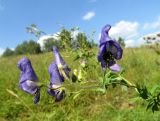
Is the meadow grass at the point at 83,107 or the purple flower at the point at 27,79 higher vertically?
the purple flower at the point at 27,79

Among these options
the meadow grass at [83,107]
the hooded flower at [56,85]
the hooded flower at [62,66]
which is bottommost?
the meadow grass at [83,107]

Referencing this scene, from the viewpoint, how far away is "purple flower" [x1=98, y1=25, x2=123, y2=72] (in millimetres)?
1283

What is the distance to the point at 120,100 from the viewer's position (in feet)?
17.0

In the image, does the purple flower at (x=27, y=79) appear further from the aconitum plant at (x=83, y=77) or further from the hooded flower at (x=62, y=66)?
the hooded flower at (x=62, y=66)

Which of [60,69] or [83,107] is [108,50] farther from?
[83,107]

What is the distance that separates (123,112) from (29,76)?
312cm

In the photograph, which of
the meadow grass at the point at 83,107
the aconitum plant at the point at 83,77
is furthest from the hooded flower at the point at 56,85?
the meadow grass at the point at 83,107

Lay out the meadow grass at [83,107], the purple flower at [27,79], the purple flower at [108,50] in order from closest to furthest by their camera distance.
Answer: the purple flower at [108,50], the purple flower at [27,79], the meadow grass at [83,107]

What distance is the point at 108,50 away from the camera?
1295 millimetres

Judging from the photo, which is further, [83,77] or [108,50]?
[83,77]

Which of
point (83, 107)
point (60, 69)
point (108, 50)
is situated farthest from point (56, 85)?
point (83, 107)

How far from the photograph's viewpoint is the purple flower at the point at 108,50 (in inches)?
50.5

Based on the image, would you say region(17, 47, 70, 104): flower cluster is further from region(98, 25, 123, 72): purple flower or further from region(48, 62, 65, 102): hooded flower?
region(98, 25, 123, 72): purple flower

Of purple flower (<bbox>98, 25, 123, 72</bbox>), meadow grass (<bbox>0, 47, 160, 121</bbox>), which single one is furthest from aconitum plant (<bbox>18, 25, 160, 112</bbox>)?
meadow grass (<bbox>0, 47, 160, 121</bbox>)
